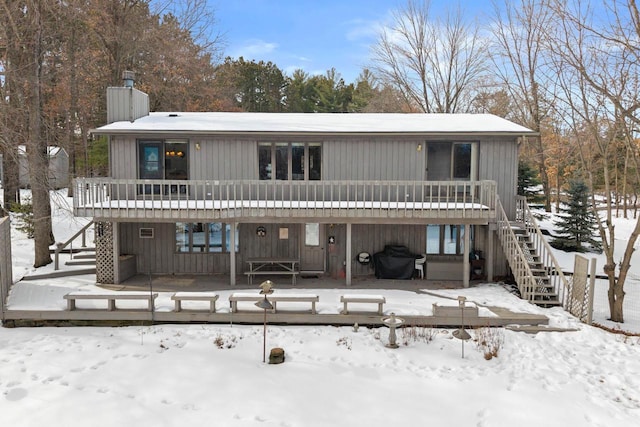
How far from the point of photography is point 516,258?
11195 mm

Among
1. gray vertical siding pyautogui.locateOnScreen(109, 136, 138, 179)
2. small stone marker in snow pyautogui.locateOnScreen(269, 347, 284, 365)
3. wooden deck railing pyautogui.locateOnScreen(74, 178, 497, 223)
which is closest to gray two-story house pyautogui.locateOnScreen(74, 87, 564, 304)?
gray vertical siding pyautogui.locateOnScreen(109, 136, 138, 179)

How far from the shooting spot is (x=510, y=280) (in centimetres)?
1259

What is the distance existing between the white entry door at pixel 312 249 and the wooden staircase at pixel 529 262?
5457mm

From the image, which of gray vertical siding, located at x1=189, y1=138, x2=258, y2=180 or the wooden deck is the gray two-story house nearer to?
gray vertical siding, located at x1=189, y1=138, x2=258, y2=180

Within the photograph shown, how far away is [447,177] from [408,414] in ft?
27.3

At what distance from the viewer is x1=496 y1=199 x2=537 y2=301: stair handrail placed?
1058cm

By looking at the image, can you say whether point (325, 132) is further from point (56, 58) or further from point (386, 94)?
point (386, 94)

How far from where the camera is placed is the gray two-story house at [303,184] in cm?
1227

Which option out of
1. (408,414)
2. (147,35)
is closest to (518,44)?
(147,35)

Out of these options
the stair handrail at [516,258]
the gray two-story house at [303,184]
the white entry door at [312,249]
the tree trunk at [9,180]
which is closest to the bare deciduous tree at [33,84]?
the gray two-story house at [303,184]

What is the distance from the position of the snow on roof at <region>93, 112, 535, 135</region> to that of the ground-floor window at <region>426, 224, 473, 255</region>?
3.06 meters

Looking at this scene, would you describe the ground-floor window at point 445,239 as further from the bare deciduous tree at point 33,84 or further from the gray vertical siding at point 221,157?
the bare deciduous tree at point 33,84

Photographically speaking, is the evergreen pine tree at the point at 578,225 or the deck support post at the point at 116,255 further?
the evergreen pine tree at the point at 578,225

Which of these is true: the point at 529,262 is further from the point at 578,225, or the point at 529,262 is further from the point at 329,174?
the point at 578,225
